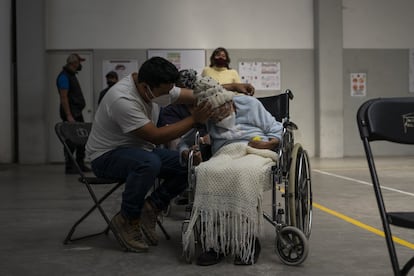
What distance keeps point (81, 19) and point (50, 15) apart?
0.50m

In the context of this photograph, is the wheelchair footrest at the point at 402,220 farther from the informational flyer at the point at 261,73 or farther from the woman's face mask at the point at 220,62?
the informational flyer at the point at 261,73

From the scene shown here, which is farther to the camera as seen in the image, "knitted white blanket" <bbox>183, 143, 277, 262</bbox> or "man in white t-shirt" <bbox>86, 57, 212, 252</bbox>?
"man in white t-shirt" <bbox>86, 57, 212, 252</bbox>

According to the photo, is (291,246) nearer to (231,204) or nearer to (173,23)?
(231,204)

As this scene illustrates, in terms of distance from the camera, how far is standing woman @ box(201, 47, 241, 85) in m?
4.99

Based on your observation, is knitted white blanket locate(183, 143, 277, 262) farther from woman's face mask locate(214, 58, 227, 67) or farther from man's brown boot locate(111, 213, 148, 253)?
woman's face mask locate(214, 58, 227, 67)

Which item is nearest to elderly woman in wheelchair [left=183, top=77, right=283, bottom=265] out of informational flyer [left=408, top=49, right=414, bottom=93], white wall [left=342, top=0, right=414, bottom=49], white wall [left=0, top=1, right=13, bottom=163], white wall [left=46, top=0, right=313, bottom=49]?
white wall [left=46, top=0, right=313, bottom=49]

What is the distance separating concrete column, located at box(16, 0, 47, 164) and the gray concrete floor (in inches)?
136

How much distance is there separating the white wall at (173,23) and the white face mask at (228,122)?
22.3 feet

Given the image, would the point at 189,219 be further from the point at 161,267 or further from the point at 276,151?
the point at 276,151

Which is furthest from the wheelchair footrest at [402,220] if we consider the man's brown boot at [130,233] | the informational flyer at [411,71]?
the informational flyer at [411,71]

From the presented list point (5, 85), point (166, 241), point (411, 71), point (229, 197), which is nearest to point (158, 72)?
point (229, 197)

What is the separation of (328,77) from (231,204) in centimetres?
750

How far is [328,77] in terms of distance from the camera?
9984mm

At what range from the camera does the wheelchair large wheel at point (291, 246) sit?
9.25 feet
